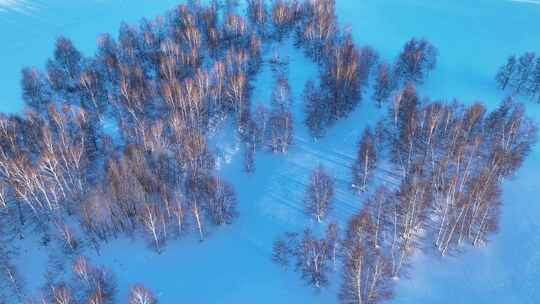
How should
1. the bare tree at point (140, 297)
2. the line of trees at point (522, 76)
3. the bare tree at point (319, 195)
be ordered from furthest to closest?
1. the line of trees at point (522, 76)
2. the bare tree at point (319, 195)
3. the bare tree at point (140, 297)

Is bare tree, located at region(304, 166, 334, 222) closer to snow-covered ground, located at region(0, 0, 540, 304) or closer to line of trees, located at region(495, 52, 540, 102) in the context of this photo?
snow-covered ground, located at region(0, 0, 540, 304)

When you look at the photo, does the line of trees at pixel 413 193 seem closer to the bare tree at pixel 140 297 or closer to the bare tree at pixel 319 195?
the bare tree at pixel 319 195

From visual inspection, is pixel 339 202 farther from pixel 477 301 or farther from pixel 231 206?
pixel 477 301

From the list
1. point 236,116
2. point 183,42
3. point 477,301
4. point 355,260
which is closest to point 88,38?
point 183,42

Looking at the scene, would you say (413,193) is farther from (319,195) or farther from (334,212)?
(334,212)

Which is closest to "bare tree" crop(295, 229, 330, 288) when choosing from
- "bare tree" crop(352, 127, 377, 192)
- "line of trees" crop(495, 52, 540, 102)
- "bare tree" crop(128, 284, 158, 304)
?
"bare tree" crop(352, 127, 377, 192)

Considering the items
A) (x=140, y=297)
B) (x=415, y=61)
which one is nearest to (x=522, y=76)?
(x=415, y=61)

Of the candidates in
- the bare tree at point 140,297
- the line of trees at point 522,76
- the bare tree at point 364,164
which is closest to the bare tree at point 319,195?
the bare tree at point 364,164
